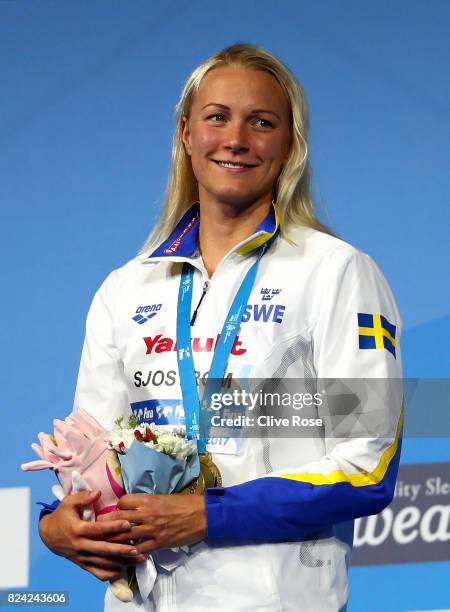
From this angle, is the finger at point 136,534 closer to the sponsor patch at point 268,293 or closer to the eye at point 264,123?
the sponsor patch at point 268,293

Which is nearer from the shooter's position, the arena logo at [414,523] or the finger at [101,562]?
the finger at [101,562]

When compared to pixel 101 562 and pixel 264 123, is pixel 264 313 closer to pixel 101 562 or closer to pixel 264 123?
pixel 264 123

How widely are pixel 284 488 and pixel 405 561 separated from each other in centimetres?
175

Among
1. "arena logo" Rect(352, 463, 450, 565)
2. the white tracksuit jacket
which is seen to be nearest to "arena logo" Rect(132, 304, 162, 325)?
the white tracksuit jacket

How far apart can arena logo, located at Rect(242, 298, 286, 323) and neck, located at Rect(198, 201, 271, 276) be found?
0.19 metres

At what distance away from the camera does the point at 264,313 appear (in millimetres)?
2354

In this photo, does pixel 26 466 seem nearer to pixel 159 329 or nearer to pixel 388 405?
pixel 159 329

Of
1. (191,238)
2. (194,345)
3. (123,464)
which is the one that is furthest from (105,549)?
(191,238)

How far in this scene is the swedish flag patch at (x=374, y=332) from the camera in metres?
2.26

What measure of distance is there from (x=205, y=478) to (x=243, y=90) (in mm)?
821

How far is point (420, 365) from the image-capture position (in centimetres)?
377

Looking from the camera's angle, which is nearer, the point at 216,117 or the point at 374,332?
the point at 374,332

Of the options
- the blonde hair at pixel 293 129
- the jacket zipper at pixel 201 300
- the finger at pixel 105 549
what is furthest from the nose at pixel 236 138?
the finger at pixel 105 549

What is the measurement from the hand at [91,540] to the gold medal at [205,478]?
0.15 m
